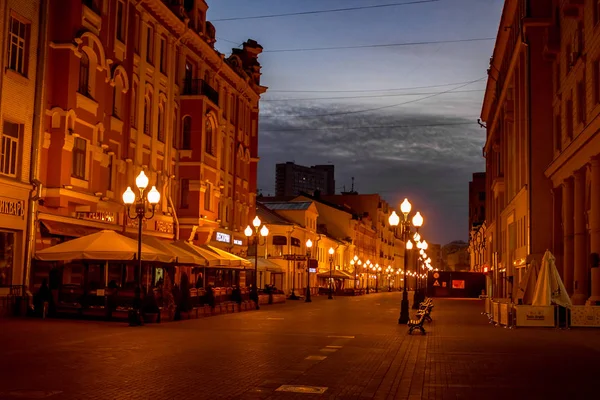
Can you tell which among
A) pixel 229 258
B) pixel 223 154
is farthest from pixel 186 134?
pixel 229 258

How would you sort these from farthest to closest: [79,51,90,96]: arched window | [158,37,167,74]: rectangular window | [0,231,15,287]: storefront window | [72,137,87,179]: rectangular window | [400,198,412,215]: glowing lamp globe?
[158,37,167,74]: rectangular window
[79,51,90,96]: arched window
[72,137,87,179]: rectangular window
[400,198,412,215]: glowing lamp globe
[0,231,15,287]: storefront window

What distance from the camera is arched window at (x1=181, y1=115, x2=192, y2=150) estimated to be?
140 ft

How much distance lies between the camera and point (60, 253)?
2534 cm

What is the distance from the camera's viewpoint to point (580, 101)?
3170 cm

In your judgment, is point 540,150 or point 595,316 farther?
point 540,150

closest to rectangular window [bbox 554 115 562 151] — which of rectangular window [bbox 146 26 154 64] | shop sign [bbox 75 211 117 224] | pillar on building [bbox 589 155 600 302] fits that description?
pillar on building [bbox 589 155 600 302]

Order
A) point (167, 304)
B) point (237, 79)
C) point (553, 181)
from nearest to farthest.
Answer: point (167, 304)
point (553, 181)
point (237, 79)

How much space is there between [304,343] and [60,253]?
34.6ft

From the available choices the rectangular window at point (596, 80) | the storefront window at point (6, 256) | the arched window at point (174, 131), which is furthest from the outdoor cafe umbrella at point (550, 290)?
the arched window at point (174, 131)

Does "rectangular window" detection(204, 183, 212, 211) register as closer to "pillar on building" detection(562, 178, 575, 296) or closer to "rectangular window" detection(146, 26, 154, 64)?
"rectangular window" detection(146, 26, 154, 64)

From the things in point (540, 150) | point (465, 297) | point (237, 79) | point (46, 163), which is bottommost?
point (465, 297)

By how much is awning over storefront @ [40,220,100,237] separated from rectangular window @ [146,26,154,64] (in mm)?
10683

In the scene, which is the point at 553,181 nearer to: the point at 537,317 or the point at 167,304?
the point at 537,317

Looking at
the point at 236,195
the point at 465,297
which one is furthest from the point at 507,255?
the point at 465,297
